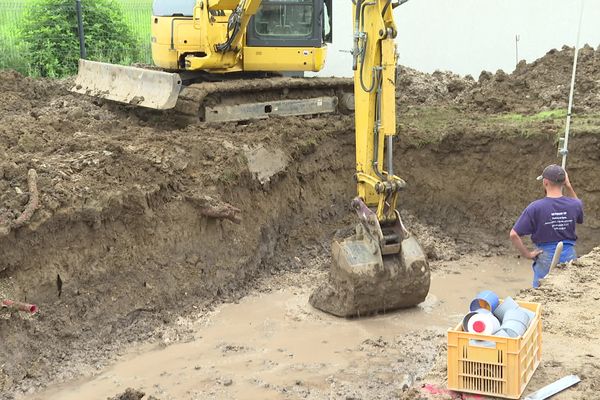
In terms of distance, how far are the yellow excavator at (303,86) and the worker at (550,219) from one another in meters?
1.42

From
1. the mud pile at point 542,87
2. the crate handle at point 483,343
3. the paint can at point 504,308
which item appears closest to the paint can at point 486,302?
the paint can at point 504,308

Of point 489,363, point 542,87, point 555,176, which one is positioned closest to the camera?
point 489,363

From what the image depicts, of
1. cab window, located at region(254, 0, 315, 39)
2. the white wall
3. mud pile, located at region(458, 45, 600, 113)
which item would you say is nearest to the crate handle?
cab window, located at region(254, 0, 315, 39)

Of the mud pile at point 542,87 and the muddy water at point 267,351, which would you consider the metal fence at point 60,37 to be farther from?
the muddy water at point 267,351

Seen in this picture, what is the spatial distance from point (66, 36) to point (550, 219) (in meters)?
12.4

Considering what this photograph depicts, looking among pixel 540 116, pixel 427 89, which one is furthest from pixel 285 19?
pixel 540 116

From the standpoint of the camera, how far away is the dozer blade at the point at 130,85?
10281mm

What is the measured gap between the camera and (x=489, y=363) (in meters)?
4.39

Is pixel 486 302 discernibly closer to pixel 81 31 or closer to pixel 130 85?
pixel 130 85

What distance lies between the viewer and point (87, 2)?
55.6 feet

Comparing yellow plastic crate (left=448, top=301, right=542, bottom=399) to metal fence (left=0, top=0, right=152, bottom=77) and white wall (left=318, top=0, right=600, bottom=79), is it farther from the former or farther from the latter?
metal fence (left=0, top=0, right=152, bottom=77)

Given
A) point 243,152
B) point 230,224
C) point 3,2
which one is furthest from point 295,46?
point 3,2

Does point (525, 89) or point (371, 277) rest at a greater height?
point (525, 89)

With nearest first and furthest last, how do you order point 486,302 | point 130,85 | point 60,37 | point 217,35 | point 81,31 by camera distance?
point 486,302
point 217,35
point 130,85
point 81,31
point 60,37
